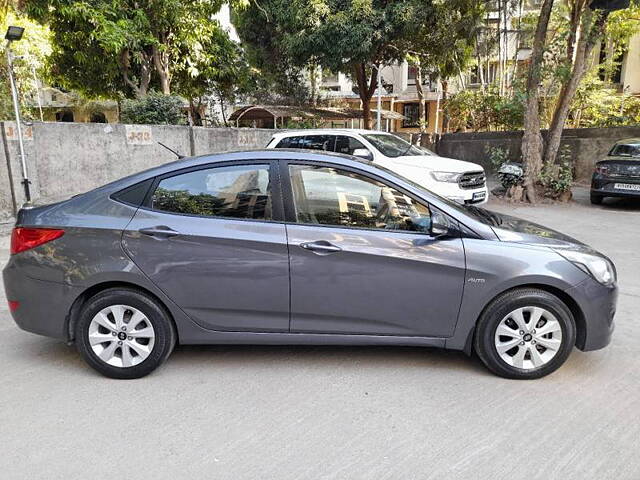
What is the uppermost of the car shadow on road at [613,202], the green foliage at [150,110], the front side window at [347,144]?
the green foliage at [150,110]

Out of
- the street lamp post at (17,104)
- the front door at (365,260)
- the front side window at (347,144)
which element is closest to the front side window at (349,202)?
the front door at (365,260)

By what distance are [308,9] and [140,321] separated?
15.0 metres

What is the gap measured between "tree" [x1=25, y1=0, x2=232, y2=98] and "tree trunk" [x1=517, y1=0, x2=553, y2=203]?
899 cm

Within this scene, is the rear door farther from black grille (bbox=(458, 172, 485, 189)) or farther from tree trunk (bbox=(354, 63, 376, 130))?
tree trunk (bbox=(354, 63, 376, 130))

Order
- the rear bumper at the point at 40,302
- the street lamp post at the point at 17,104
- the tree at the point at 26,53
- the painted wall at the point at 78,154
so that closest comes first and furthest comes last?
1. the rear bumper at the point at 40,302
2. the street lamp post at the point at 17,104
3. the painted wall at the point at 78,154
4. the tree at the point at 26,53

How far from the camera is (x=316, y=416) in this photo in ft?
9.84

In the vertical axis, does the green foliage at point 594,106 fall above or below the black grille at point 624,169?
above

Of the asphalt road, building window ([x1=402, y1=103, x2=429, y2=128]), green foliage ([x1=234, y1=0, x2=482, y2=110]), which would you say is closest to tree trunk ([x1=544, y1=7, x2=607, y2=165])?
green foliage ([x1=234, y1=0, x2=482, y2=110])

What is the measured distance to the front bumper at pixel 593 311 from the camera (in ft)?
10.8

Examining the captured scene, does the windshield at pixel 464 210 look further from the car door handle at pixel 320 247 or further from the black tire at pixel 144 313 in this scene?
the black tire at pixel 144 313

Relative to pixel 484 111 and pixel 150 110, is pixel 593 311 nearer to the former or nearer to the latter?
pixel 150 110

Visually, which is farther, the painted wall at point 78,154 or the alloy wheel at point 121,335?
the painted wall at point 78,154

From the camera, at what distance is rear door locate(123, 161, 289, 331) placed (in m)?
3.31

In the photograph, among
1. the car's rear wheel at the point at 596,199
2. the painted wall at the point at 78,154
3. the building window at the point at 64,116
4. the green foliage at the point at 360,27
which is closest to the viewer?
the painted wall at the point at 78,154
